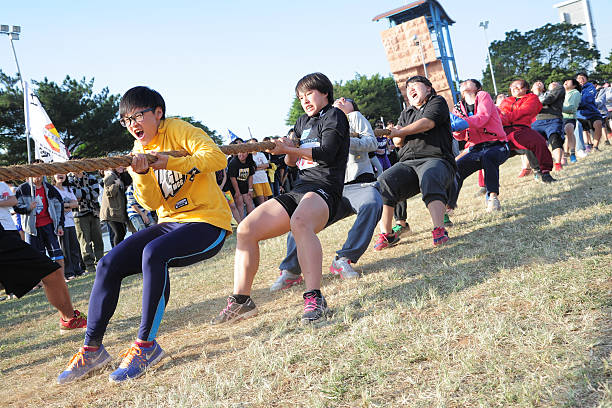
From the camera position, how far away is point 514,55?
71.4 m

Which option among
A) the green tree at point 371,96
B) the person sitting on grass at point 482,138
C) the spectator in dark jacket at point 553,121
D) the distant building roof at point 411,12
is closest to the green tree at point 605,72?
the distant building roof at point 411,12

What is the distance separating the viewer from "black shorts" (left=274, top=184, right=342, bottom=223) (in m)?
4.05

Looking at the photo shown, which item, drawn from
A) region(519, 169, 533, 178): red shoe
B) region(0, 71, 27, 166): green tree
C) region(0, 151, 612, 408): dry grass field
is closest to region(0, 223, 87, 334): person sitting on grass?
region(0, 151, 612, 408): dry grass field

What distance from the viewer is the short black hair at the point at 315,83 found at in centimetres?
422

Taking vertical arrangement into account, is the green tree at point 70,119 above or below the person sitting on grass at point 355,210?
above

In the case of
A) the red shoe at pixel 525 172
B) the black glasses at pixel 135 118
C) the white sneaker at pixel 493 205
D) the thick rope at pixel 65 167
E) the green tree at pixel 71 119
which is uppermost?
the green tree at pixel 71 119

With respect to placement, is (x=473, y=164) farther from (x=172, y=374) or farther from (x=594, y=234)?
(x=172, y=374)

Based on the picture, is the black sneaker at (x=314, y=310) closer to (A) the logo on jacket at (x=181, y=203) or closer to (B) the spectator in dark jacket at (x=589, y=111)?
(A) the logo on jacket at (x=181, y=203)

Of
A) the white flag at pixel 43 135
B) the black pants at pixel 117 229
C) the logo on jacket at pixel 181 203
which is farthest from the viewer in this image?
the black pants at pixel 117 229

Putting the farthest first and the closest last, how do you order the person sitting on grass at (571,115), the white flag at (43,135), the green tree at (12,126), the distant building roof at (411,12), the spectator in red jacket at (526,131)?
1. the distant building roof at (411,12)
2. the green tree at (12,126)
3. the person sitting on grass at (571,115)
4. the spectator in red jacket at (526,131)
5. the white flag at (43,135)

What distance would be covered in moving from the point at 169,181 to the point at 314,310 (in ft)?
4.44

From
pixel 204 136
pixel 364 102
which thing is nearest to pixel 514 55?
pixel 364 102

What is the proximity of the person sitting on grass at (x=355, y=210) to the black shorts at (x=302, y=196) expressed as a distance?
49cm

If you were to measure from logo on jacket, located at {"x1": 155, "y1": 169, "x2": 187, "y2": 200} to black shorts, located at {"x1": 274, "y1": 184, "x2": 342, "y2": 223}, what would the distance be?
0.82 meters
